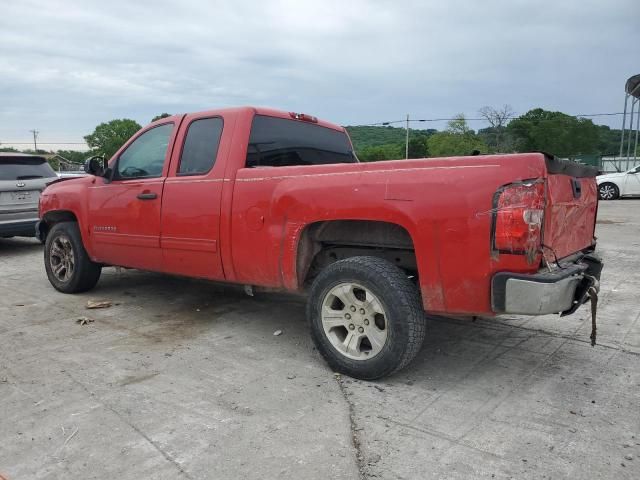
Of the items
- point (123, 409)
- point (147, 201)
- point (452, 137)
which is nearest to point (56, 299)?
point (147, 201)

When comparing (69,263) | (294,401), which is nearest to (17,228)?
(69,263)

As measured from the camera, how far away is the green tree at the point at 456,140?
5290 centimetres

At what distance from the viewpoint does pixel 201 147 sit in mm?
4449

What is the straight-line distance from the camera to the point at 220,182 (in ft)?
13.4

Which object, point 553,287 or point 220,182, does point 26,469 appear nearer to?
point 220,182

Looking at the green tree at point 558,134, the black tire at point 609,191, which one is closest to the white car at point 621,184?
the black tire at point 609,191

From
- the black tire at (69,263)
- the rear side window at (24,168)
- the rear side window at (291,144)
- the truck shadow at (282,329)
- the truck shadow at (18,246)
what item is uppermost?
the rear side window at (291,144)

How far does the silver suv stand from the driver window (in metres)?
4.60

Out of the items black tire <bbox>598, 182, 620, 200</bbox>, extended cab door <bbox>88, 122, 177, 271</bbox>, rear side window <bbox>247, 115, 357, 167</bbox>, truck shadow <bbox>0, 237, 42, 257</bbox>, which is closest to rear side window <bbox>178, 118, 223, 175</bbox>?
extended cab door <bbox>88, 122, 177, 271</bbox>

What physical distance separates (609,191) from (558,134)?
2254 inches

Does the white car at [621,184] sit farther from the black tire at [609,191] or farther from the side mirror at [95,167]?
the side mirror at [95,167]

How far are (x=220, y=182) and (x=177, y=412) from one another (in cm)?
182

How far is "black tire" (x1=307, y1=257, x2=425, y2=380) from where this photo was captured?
3172 mm

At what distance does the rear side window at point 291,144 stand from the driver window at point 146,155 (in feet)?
3.28
